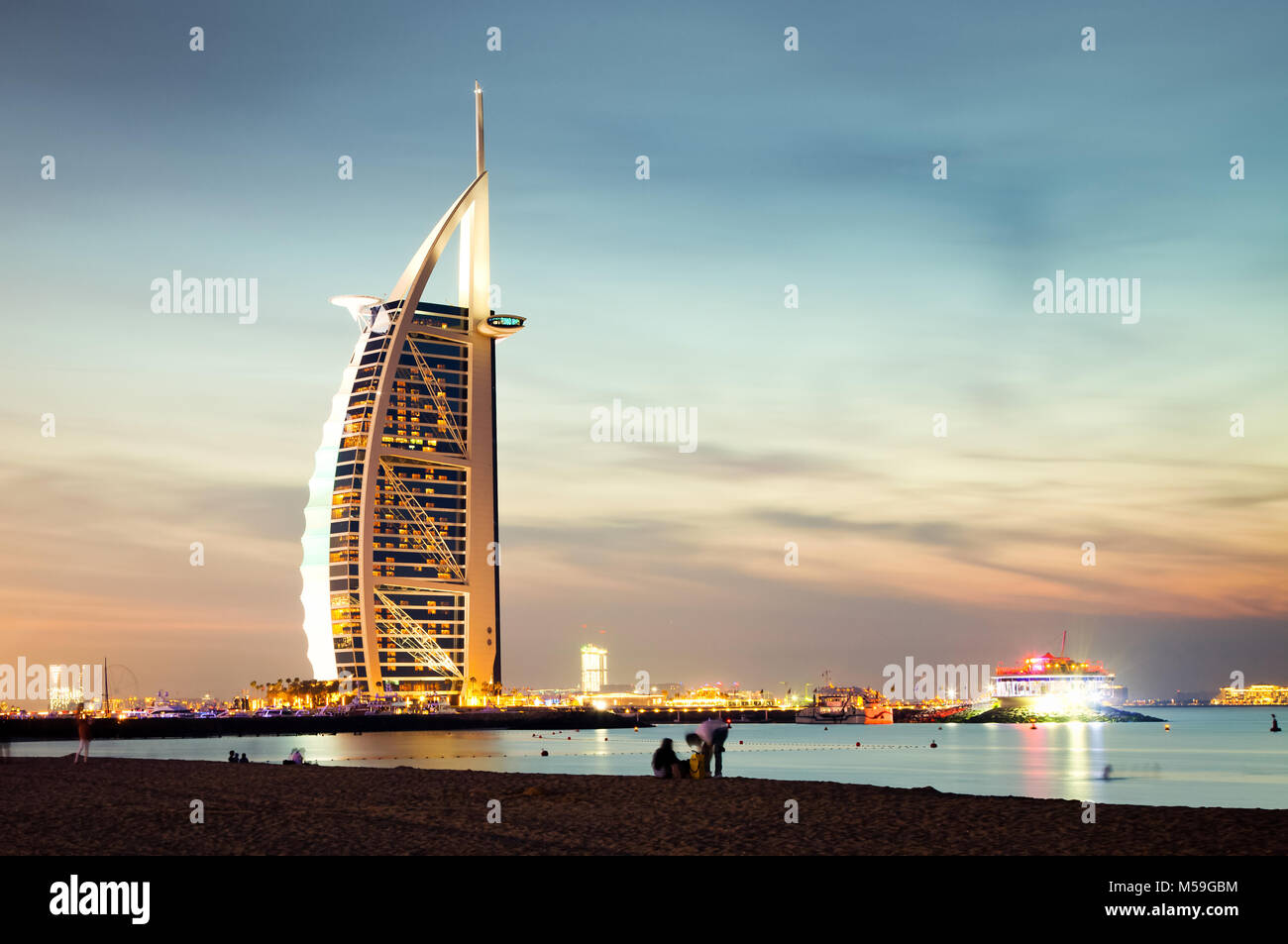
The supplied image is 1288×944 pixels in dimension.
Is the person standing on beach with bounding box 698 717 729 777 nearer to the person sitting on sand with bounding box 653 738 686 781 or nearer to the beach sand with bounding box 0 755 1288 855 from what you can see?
the person sitting on sand with bounding box 653 738 686 781

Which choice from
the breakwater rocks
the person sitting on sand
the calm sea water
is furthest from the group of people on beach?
the breakwater rocks

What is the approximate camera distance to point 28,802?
1077 inches

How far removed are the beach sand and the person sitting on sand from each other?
0.44m

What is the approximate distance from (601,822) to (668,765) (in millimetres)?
8520

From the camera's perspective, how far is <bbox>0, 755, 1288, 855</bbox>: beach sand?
18266 mm

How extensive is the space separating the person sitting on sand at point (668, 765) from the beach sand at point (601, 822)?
439 mm

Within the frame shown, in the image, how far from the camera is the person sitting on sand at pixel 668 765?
2994 cm

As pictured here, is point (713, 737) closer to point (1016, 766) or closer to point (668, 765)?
point (668, 765)

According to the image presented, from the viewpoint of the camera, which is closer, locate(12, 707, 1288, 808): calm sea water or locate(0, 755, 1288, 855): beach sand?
locate(0, 755, 1288, 855): beach sand

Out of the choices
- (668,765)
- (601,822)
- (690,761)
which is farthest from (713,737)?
(601,822)

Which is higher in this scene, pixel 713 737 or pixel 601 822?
pixel 713 737

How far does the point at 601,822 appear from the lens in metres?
21.7
